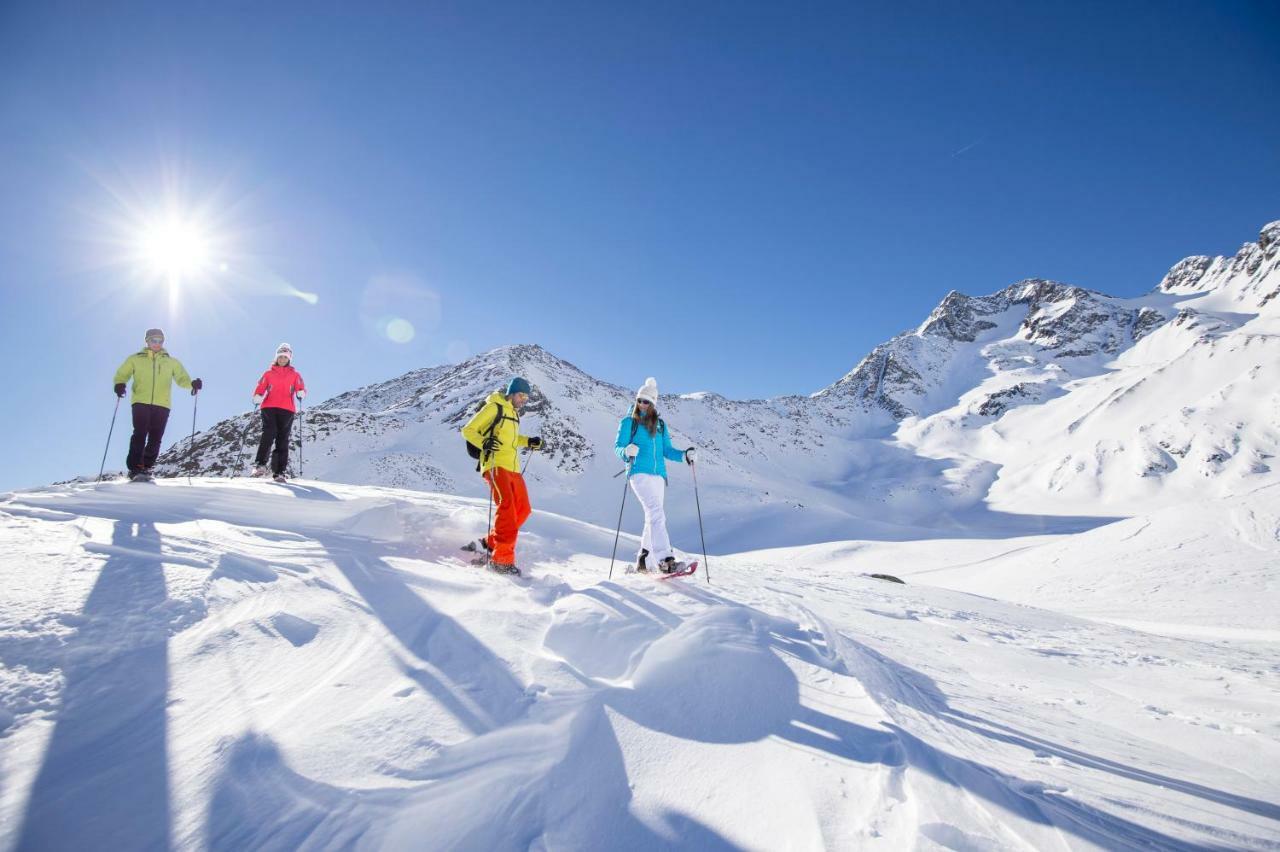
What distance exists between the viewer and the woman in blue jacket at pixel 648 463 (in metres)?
6.17

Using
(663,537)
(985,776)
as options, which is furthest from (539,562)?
(985,776)

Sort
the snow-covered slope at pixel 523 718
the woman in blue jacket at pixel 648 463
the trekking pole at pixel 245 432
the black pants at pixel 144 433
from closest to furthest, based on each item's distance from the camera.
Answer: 1. the snow-covered slope at pixel 523 718
2. the woman in blue jacket at pixel 648 463
3. the black pants at pixel 144 433
4. the trekking pole at pixel 245 432

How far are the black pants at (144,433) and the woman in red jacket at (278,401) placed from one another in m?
1.27

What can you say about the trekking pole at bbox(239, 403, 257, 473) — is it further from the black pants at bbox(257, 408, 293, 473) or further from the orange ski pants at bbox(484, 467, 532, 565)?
the orange ski pants at bbox(484, 467, 532, 565)

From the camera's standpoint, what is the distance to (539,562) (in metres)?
5.84

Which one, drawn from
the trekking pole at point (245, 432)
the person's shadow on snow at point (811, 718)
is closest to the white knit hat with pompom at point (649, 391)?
the person's shadow on snow at point (811, 718)

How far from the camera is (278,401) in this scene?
29.2 feet

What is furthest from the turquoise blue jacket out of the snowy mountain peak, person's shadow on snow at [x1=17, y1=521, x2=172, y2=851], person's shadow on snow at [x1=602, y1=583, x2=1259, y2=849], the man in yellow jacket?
the snowy mountain peak

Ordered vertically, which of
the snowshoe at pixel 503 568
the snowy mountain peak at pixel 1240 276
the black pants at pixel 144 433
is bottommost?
the snowshoe at pixel 503 568

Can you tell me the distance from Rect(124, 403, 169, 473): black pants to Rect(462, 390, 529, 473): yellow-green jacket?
235 inches

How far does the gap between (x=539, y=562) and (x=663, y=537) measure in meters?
1.53

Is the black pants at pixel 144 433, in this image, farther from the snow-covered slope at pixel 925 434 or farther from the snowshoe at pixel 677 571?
the snow-covered slope at pixel 925 434

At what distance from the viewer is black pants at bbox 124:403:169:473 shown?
7645mm

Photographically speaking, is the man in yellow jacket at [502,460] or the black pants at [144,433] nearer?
the man in yellow jacket at [502,460]
